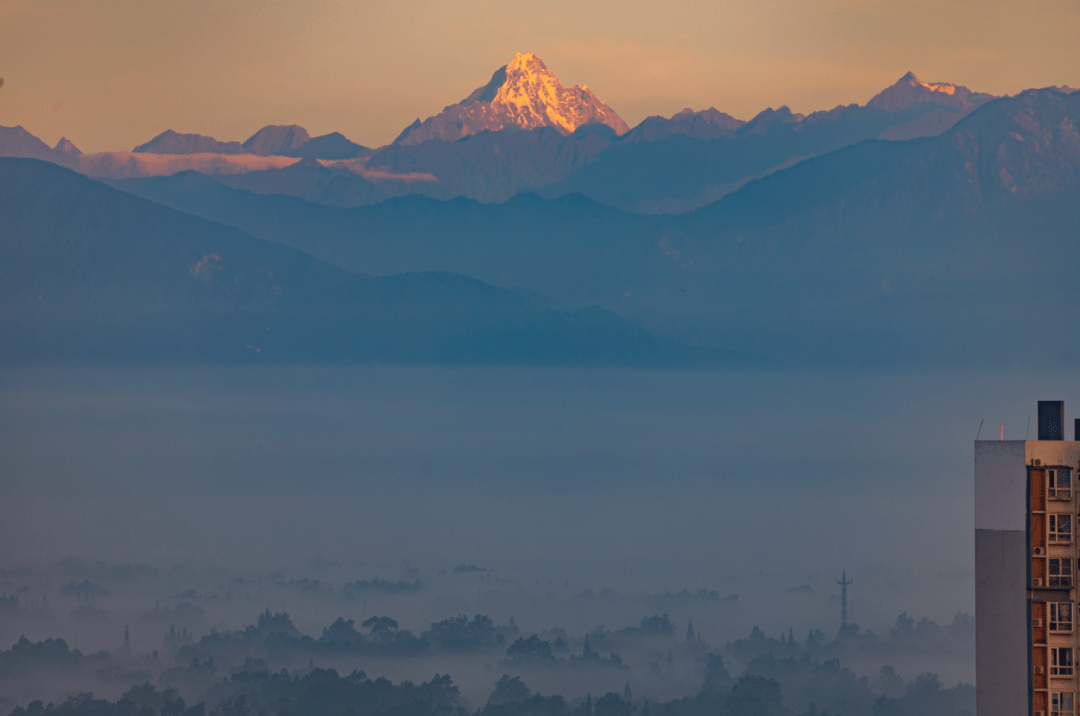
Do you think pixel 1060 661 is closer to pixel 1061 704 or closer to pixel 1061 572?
pixel 1061 704

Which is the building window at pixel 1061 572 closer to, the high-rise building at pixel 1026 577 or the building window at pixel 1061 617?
the high-rise building at pixel 1026 577

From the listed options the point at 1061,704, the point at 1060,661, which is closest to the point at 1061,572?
the point at 1060,661

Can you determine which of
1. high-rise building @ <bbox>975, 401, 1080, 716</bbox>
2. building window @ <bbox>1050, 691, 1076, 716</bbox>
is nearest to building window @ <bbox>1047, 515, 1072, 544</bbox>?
high-rise building @ <bbox>975, 401, 1080, 716</bbox>

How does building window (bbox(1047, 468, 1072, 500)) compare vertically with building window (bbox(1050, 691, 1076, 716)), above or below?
above

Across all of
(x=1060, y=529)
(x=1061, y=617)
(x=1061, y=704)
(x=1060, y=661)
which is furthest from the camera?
(x=1060, y=529)

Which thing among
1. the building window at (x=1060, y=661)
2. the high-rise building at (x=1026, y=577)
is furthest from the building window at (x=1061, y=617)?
the building window at (x=1060, y=661)

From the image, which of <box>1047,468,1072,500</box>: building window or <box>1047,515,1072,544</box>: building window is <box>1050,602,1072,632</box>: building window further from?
<box>1047,468,1072,500</box>: building window

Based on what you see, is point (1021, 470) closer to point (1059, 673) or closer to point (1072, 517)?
point (1072, 517)
